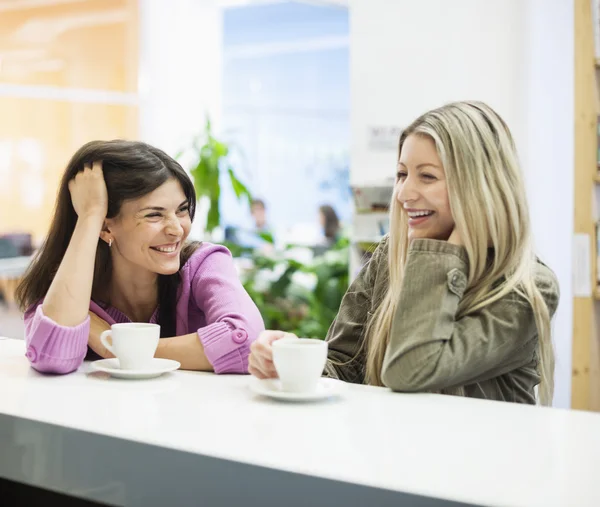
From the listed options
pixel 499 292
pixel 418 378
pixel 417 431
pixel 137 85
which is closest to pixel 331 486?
pixel 417 431

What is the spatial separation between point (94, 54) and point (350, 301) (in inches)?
221

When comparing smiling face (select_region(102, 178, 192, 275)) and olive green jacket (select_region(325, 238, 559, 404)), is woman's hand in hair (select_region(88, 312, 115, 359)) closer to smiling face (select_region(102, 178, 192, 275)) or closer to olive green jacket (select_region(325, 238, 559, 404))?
smiling face (select_region(102, 178, 192, 275))

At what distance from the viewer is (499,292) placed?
127cm

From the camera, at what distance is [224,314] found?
60.1 inches

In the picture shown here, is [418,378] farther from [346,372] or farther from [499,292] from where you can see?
[346,372]

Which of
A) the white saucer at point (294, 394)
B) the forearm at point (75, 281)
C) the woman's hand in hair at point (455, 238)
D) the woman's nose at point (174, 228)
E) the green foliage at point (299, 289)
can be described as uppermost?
the woman's nose at point (174, 228)

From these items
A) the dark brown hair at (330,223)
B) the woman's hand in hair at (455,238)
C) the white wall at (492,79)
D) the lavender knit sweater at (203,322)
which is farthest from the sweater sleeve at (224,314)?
the dark brown hair at (330,223)

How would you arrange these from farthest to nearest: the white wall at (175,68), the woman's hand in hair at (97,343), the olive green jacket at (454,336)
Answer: the white wall at (175,68) → the woman's hand in hair at (97,343) → the olive green jacket at (454,336)

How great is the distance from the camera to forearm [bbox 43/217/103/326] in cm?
143

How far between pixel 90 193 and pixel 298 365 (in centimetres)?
68

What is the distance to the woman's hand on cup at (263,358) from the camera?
47.8 inches

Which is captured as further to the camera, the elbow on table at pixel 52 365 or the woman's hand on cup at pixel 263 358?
the elbow on table at pixel 52 365

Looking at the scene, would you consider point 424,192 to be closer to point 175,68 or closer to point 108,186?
point 108,186

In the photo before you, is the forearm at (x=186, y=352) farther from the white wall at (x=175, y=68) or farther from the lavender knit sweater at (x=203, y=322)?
the white wall at (x=175, y=68)
